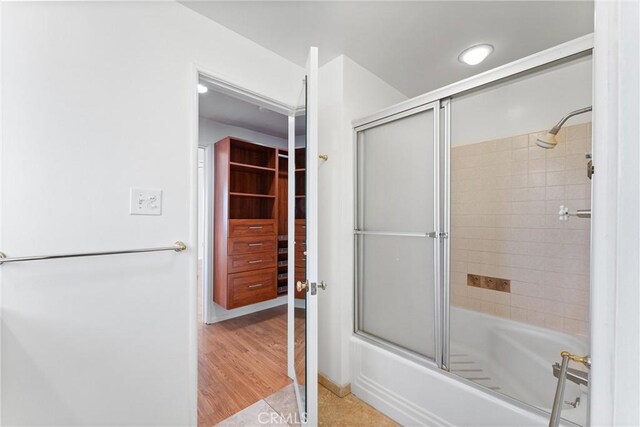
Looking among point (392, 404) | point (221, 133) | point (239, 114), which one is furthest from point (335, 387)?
point (221, 133)

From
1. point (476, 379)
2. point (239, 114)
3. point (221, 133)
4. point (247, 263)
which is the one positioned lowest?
point (476, 379)

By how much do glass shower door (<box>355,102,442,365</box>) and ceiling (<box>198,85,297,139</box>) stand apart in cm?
137

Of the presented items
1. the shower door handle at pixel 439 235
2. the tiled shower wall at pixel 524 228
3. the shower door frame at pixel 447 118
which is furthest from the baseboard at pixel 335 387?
the shower door handle at pixel 439 235

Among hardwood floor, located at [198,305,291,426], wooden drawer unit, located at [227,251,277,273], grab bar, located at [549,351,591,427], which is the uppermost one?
grab bar, located at [549,351,591,427]

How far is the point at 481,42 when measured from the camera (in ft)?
5.56

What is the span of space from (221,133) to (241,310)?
2.19 metres

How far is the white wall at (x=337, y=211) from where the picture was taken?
1848mm

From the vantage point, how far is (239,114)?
2869 mm

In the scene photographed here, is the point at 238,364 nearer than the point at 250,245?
Yes

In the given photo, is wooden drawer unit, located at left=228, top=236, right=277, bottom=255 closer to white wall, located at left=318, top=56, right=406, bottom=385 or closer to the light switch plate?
white wall, located at left=318, top=56, right=406, bottom=385

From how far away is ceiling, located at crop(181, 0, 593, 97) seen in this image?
1399mm

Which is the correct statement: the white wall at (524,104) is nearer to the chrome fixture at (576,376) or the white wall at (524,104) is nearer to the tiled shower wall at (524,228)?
the tiled shower wall at (524,228)

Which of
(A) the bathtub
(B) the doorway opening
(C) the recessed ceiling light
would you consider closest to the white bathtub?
(A) the bathtub

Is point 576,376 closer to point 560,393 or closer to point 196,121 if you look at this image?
point 560,393
